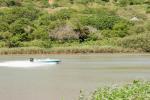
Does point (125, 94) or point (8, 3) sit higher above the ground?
point (125, 94)

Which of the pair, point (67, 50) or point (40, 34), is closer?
point (67, 50)

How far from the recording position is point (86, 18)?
64125mm

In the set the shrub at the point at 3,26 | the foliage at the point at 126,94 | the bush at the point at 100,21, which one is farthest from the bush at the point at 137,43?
the foliage at the point at 126,94

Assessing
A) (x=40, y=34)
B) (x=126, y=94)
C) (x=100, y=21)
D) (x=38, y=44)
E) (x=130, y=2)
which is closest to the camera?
(x=126, y=94)

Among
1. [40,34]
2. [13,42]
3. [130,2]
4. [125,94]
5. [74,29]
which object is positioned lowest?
[13,42]

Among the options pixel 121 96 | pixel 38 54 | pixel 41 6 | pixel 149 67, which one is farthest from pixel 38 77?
pixel 41 6

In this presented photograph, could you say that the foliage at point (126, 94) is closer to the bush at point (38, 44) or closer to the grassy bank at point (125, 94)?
the grassy bank at point (125, 94)

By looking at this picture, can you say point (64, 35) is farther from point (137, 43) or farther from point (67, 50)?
point (137, 43)

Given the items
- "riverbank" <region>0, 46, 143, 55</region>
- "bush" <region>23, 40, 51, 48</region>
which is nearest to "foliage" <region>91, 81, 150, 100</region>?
"riverbank" <region>0, 46, 143, 55</region>

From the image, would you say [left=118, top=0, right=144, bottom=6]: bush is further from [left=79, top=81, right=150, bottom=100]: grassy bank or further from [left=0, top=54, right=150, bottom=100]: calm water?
[left=79, top=81, right=150, bottom=100]: grassy bank

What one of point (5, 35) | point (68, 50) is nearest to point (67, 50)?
point (68, 50)

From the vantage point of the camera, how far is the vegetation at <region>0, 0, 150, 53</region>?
173ft

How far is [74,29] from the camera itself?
191 ft

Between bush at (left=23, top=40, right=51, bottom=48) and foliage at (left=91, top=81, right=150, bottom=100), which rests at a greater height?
foliage at (left=91, top=81, right=150, bottom=100)
